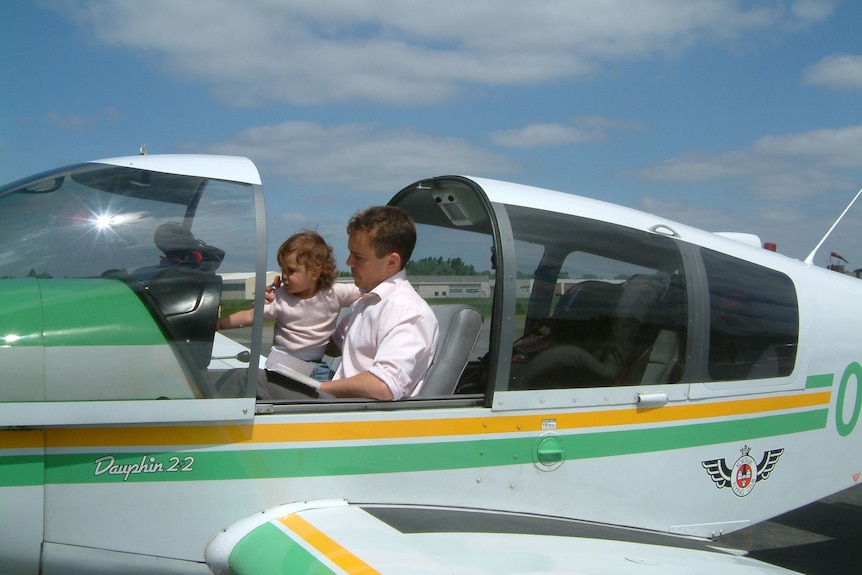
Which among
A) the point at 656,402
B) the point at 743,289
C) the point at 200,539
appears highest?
the point at 743,289

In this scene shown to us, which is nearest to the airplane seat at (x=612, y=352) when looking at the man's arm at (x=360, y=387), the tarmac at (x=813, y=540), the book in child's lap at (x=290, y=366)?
the man's arm at (x=360, y=387)

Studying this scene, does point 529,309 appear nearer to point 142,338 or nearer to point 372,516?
point 372,516

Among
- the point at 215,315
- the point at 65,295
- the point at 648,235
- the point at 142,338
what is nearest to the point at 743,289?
the point at 648,235

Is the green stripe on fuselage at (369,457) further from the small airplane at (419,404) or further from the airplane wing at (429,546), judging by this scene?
the airplane wing at (429,546)

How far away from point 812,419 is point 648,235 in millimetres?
1242

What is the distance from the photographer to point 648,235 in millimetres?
3150

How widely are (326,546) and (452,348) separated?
110 centimetres

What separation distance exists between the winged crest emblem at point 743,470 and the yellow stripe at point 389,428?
7.7 inches

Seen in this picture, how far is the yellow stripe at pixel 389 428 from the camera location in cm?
220

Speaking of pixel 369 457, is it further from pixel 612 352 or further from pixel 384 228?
pixel 612 352

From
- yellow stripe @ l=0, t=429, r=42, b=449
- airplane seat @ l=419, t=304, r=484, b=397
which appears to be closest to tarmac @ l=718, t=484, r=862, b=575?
airplane seat @ l=419, t=304, r=484, b=397

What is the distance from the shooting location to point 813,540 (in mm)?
4664

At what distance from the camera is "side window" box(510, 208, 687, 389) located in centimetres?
289

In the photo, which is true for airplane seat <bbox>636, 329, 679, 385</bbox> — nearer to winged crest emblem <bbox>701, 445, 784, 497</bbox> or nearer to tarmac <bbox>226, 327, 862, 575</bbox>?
winged crest emblem <bbox>701, 445, 784, 497</bbox>
